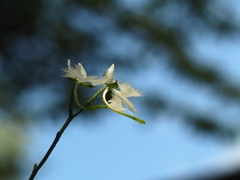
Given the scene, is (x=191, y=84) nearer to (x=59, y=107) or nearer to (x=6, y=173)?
(x=59, y=107)

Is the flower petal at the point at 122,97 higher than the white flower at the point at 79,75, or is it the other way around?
the white flower at the point at 79,75

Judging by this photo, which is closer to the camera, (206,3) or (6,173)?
(206,3)

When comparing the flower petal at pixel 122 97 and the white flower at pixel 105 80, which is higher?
the white flower at pixel 105 80

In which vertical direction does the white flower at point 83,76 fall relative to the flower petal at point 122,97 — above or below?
above

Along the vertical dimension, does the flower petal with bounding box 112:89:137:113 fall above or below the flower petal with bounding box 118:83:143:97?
below

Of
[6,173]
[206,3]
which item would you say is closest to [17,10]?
[206,3]

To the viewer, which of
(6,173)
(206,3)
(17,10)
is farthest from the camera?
(6,173)

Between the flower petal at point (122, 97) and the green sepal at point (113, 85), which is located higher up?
the green sepal at point (113, 85)

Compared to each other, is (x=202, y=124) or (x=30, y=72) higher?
(x=202, y=124)
